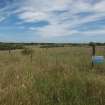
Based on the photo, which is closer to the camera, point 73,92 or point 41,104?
point 41,104

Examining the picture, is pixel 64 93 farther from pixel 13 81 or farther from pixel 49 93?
pixel 13 81

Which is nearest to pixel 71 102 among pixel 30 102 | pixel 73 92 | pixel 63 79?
pixel 73 92

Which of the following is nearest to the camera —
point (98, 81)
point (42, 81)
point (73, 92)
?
point (73, 92)

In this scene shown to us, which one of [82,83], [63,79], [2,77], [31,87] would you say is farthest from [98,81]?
[2,77]

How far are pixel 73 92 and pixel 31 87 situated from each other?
4.06 feet

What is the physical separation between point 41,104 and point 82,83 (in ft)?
6.63

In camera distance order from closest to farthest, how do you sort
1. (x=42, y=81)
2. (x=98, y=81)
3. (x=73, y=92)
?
(x=73, y=92), (x=98, y=81), (x=42, y=81)

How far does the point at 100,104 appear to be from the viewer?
510 cm

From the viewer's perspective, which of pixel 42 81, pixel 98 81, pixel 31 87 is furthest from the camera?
pixel 42 81

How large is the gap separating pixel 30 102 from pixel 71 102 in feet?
3.27

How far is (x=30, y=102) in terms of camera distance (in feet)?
16.4

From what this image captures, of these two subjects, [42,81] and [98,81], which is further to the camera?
[42,81]

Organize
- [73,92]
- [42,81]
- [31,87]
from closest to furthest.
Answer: [73,92]
[31,87]
[42,81]

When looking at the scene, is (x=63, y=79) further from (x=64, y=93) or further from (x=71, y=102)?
(x=71, y=102)
